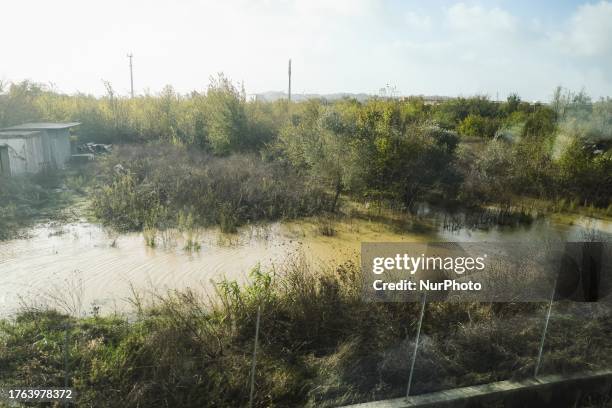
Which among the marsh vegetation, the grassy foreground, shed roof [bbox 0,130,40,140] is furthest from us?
shed roof [bbox 0,130,40,140]

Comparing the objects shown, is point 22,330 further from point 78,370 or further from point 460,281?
point 460,281

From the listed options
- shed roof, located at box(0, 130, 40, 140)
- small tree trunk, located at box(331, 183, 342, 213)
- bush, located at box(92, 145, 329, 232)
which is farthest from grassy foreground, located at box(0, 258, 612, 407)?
shed roof, located at box(0, 130, 40, 140)

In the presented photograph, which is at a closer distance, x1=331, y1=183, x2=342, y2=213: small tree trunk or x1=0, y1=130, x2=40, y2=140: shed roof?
x1=331, y1=183, x2=342, y2=213: small tree trunk

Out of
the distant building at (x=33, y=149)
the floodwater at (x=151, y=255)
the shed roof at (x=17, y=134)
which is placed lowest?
the floodwater at (x=151, y=255)

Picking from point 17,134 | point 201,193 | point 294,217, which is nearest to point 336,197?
point 294,217

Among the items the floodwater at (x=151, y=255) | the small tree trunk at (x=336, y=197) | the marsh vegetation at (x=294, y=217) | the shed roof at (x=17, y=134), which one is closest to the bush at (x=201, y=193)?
the marsh vegetation at (x=294, y=217)

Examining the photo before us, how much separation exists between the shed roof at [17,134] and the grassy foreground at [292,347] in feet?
38.0

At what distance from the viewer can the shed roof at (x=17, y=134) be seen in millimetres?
15812

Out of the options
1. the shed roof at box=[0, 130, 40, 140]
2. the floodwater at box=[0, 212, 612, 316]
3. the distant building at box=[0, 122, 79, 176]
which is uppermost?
the shed roof at box=[0, 130, 40, 140]

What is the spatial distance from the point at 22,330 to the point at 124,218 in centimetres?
689

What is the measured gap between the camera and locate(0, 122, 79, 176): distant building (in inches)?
594

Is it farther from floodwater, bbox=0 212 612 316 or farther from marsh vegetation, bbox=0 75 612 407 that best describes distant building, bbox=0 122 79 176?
floodwater, bbox=0 212 612 316

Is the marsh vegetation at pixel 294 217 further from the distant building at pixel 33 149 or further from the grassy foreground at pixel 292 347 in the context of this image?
the distant building at pixel 33 149

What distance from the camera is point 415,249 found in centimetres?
1061
